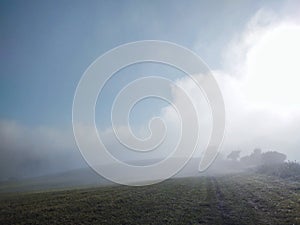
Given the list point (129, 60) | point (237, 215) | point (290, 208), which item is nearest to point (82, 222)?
point (237, 215)

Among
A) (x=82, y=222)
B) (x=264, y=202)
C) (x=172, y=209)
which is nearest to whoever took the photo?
(x=82, y=222)

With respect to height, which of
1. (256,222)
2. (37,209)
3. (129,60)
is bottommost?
(256,222)

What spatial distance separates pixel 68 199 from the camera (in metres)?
43.0

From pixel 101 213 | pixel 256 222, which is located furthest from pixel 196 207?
pixel 101 213

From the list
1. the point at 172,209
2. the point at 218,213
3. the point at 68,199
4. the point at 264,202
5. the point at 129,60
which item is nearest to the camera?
the point at 218,213

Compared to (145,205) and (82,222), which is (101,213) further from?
(145,205)

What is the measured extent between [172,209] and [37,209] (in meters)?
18.3

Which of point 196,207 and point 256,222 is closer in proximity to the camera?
point 256,222

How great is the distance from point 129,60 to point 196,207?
29336 millimetres

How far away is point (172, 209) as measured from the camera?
34.7m

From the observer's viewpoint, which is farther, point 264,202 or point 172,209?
point 264,202

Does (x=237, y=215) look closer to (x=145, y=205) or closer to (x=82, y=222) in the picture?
(x=145, y=205)

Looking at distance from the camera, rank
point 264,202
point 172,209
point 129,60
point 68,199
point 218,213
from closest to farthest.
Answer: point 218,213 → point 172,209 → point 264,202 → point 68,199 → point 129,60

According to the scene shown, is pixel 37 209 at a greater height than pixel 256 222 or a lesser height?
greater
